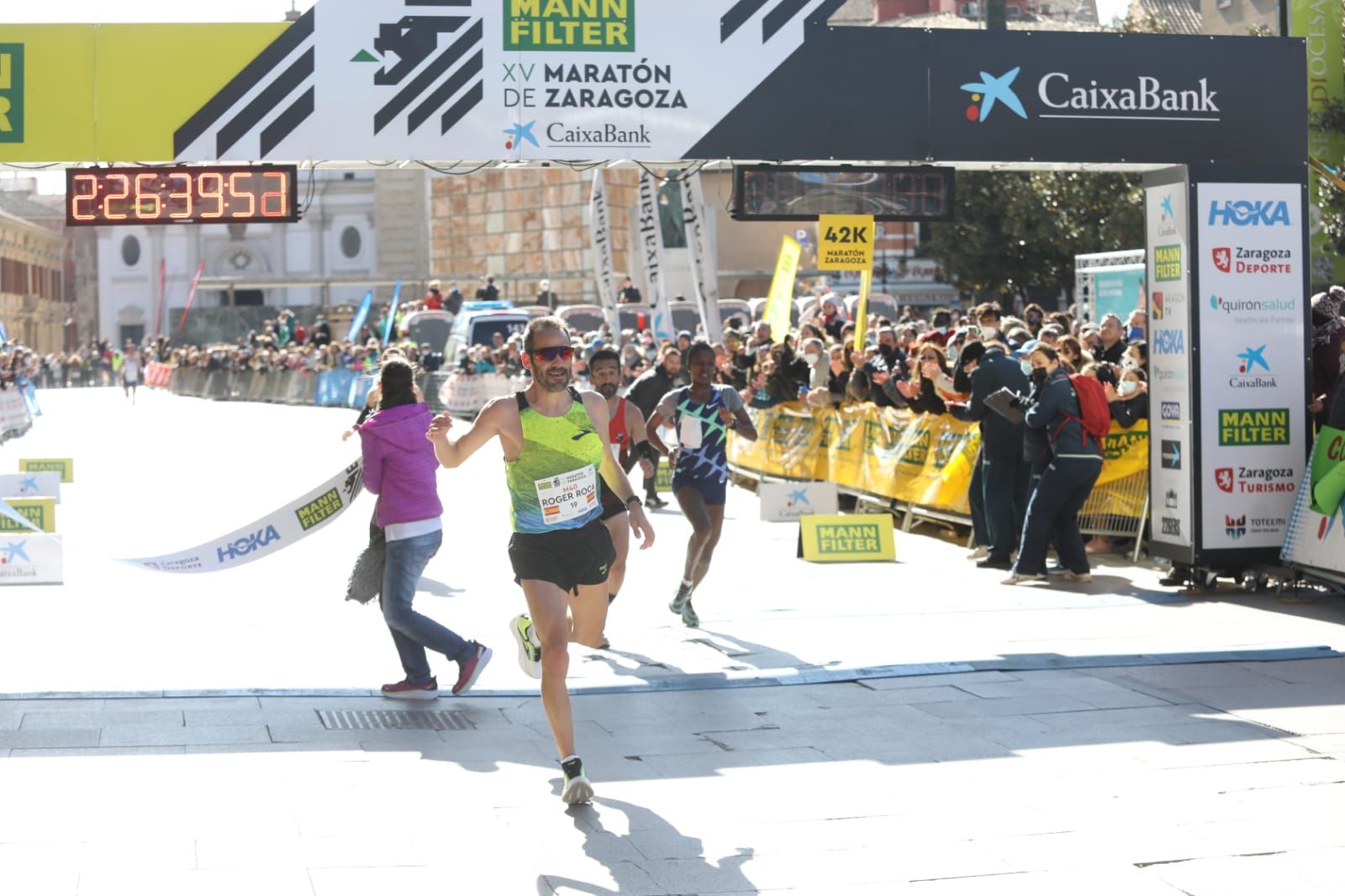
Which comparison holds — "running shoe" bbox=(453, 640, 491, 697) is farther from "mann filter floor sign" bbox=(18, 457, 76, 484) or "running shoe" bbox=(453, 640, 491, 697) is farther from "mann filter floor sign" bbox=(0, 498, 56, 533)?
"mann filter floor sign" bbox=(18, 457, 76, 484)

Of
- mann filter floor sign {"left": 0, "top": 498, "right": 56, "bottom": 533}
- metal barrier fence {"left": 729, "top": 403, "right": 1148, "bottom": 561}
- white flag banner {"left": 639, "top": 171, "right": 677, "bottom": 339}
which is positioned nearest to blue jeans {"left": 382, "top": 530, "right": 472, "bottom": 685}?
mann filter floor sign {"left": 0, "top": 498, "right": 56, "bottom": 533}

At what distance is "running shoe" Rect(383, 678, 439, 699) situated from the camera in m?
9.05

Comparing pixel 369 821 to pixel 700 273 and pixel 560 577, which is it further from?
pixel 700 273

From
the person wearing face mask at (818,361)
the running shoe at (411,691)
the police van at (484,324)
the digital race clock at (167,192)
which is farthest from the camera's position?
the police van at (484,324)

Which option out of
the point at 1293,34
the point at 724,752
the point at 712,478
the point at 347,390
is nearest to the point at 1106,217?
the point at 347,390

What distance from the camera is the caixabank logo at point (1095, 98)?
11.6 metres

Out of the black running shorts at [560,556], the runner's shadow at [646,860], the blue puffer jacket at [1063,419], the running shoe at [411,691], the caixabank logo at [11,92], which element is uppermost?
the caixabank logo at [11,92]

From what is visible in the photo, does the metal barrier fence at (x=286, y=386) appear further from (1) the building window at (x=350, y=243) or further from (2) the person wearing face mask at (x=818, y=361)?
(1) the building window at (x=350, y=243)

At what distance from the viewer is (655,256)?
82.1 ft

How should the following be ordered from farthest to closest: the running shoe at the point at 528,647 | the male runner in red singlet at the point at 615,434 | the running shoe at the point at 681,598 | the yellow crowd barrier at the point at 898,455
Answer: the yellow crowd barrier at the point at 898,455 < the running shoe at the point at 681,598 < the male runner in red singlet at the point at 615,434 < the running shoe at the point at 528,647

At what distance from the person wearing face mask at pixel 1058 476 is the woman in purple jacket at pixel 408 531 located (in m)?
5.29

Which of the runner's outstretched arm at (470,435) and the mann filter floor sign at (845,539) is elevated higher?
the runner's outstretched arm at (470,435)

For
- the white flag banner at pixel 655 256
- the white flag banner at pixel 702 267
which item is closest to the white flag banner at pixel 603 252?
the white flag banner at pixel 655 256

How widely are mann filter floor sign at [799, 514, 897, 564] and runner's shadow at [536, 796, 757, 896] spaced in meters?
7.89
